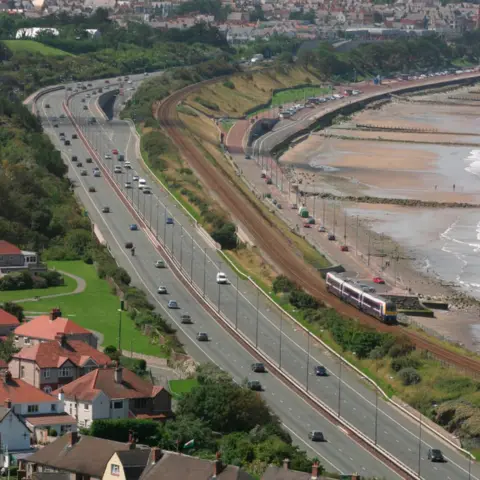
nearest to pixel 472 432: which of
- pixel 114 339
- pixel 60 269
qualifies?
pixel 114 339

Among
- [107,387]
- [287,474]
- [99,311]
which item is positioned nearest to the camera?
[287,474]

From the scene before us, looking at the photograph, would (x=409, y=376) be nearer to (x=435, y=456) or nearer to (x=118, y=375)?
(x=435, y=456)

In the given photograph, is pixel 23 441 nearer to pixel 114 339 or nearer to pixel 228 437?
pixel 228 437

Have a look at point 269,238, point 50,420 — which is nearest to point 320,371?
point 50,420

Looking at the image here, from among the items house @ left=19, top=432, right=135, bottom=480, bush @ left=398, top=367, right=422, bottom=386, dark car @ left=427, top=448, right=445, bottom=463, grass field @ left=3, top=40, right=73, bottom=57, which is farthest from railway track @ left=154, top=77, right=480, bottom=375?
grass field @ left=3, top=40, right=73, bottom=57

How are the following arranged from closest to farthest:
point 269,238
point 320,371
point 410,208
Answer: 1. point 320,371
2. point 269,238
3. point 410,208

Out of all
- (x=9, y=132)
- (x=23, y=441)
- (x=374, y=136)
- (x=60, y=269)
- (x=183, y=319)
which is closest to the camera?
(x=23, y=441)
